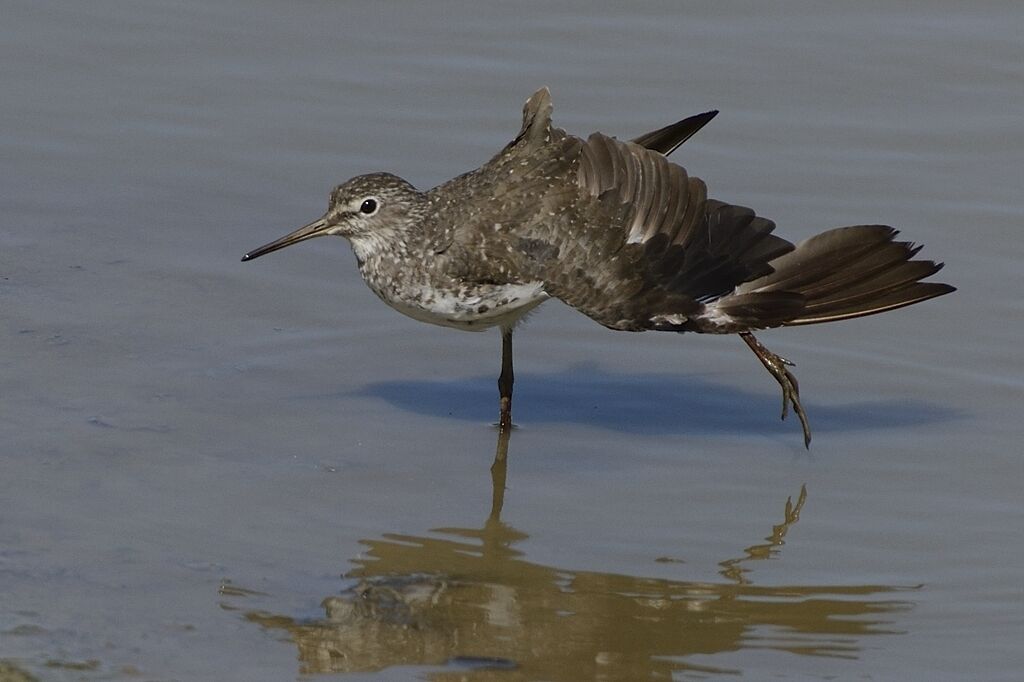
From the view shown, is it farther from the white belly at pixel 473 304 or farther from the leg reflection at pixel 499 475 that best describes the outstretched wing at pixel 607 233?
the leg reflection at pixel 499 475

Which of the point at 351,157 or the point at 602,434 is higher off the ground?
the point at 351,157

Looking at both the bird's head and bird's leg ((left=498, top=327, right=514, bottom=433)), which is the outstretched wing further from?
bird's leg ((left=498, top=327, right=514, bottom=433))

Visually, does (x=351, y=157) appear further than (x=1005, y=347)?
Yes

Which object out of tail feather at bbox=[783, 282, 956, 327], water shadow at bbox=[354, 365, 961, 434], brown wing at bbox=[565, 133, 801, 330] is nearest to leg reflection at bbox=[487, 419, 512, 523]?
water shadow at bbox=[354, 365, 961, 434]

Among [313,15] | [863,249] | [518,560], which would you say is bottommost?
[518,560]

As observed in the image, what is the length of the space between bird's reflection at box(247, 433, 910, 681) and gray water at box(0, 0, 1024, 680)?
0.02 metres

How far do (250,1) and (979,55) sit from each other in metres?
5.80

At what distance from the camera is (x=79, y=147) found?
12.8m

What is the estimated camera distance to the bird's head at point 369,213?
966 centimetres

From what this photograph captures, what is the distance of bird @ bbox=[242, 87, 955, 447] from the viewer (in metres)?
8.61

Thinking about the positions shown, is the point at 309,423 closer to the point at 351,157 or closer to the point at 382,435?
the point at 382,435

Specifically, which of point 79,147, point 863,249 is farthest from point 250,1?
point 863,249

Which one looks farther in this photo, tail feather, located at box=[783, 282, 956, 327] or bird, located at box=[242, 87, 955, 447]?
bird, located at box=[242, 87, 955, 447]

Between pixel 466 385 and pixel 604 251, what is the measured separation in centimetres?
184
